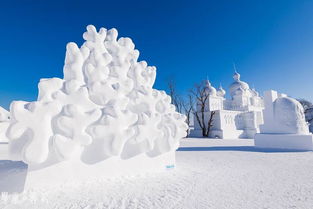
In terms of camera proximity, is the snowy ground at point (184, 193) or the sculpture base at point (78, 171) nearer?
the snowy ground at point (184, 193)

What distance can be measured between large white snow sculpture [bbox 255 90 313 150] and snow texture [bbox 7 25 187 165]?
23.9ft

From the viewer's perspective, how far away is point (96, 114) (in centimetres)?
438

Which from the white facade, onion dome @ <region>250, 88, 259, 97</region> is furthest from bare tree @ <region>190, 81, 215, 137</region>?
onion dome @ <region>250, 88, 259, 97</region>

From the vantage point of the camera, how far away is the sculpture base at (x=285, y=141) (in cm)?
955

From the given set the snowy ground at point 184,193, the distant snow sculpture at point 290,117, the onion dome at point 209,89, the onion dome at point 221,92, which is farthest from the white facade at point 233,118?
the snowy ground at point 184,193

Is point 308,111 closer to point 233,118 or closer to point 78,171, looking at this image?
point 233,118

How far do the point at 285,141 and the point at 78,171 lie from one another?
34.5 feet

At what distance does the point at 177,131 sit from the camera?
5547mm

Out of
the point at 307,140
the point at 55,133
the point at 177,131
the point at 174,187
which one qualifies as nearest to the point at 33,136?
the point at 55,133

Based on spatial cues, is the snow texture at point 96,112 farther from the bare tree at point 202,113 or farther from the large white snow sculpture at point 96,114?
the bare tree at point 202,113

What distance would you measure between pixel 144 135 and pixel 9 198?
286cm

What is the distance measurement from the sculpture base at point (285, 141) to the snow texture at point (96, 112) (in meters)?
7.20

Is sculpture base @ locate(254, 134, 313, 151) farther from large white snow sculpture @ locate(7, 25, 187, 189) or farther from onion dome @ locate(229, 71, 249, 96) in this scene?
onion dome @ locate(229, 71, 249, 96)

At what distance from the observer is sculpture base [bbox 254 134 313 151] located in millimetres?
9555
